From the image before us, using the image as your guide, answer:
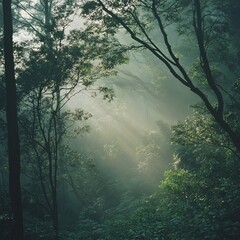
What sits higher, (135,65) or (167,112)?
(135,65)

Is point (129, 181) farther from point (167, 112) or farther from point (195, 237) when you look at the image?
point (195, 237)

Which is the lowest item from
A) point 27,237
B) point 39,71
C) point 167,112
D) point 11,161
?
point 27,237

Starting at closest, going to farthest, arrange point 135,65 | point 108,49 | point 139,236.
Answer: point 139,236 < point 108,49 < point 135,65

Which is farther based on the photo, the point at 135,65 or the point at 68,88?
the point at 135,65

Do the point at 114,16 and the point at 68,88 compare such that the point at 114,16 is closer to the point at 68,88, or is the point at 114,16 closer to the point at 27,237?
the point at 68,88

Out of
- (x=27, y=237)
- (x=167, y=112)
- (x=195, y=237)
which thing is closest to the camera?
(x=195, y=237)

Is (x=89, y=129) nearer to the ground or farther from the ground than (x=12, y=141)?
farther from the ground

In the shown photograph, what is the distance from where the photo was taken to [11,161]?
9.91 meters

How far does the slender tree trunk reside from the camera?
9.50m

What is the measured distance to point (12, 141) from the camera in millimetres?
10094

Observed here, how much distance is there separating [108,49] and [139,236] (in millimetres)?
6638

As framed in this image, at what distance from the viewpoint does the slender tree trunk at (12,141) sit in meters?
9.50

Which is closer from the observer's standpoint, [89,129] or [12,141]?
[12,141]

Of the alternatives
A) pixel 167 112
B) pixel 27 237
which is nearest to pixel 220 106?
pixel 27 237
